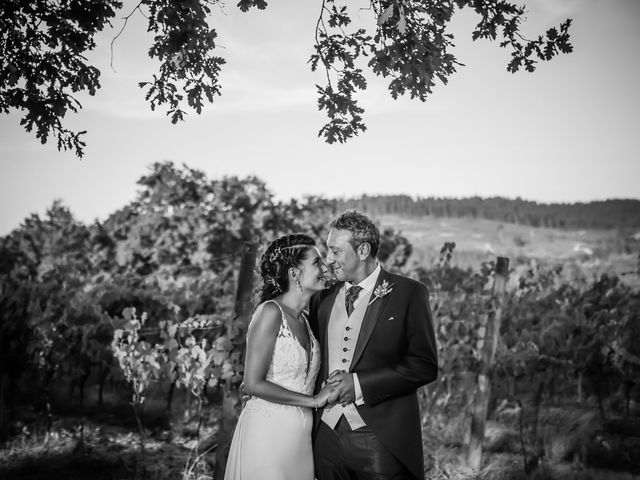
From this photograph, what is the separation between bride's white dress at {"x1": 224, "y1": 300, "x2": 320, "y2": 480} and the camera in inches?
108

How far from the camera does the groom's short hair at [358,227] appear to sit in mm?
2832

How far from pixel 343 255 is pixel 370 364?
1.98 feet

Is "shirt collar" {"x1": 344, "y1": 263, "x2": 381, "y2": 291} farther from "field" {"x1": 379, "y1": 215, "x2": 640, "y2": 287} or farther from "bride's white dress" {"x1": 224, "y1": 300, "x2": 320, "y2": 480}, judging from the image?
"field" {"x1": 379, "y1": 215, "x2": 640, "y2": 287}

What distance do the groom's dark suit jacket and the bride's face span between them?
349 mm

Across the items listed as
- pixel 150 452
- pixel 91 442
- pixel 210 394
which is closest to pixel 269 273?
pixel 150 452

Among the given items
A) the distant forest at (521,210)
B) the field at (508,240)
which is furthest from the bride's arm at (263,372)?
the distant forest at (521,210)

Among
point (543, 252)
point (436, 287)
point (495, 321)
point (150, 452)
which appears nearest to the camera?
point (495, 321)

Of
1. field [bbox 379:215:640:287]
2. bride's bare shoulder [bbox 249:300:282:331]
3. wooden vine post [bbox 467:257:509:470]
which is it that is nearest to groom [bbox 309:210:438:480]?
bride's bare shoulder [bbox 249:300:282:331]

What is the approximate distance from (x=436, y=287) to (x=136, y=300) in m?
4.97

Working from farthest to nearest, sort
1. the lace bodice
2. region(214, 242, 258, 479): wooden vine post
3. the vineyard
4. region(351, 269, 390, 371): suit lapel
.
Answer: the vineyard → region(214, 242, 258, 479): wooden vine post → the lace bodice → region(351, 269, 390, 371): suit lapel

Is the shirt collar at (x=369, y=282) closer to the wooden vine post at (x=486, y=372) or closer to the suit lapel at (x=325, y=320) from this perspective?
the suit lapel at (x=325, y=320)

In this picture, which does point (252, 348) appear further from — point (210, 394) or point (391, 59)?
point (210, 394)

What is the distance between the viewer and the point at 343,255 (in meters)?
2.84

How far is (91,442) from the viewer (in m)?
6.72
